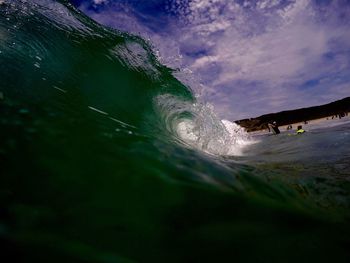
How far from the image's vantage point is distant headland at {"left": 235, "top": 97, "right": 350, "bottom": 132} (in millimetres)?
28859

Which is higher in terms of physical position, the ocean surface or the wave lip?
the wave lip

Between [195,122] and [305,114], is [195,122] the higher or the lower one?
the lower one

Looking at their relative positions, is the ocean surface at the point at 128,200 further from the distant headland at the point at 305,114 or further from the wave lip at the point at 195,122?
the distant headland at the point at 305,114

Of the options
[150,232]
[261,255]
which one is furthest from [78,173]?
[261,255]

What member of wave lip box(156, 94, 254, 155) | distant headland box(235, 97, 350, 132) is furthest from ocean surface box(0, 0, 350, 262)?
distant headland box(235, 97, 350, 132)

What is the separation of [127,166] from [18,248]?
612mm

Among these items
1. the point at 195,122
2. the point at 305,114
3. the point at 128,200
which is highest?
the point at 305,114

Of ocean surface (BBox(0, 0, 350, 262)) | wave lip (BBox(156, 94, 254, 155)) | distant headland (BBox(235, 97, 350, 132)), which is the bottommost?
ocean surface (BBox(0, 0, 350, 262))

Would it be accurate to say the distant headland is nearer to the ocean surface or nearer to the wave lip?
the wave lip

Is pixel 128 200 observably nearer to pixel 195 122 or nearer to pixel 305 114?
pixel 195 122

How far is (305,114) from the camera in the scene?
31.5 metres

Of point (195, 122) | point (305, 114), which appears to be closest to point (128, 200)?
point (195, 122)

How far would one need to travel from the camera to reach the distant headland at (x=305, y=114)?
2886 centimetres

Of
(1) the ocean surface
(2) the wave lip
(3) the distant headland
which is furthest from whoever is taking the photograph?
(3) the distant headland
